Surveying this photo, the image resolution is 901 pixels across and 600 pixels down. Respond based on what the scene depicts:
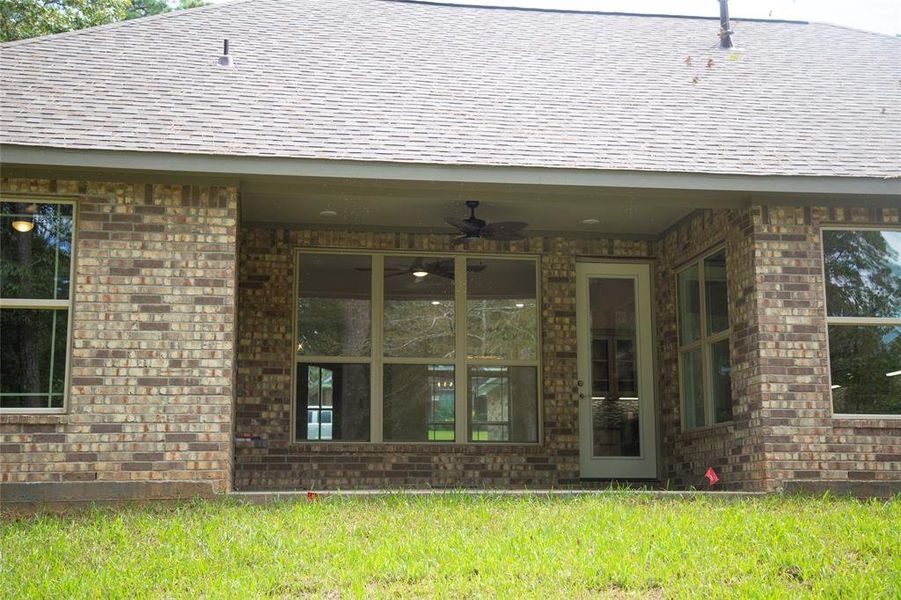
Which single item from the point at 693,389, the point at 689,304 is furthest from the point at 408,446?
the point at 689,304

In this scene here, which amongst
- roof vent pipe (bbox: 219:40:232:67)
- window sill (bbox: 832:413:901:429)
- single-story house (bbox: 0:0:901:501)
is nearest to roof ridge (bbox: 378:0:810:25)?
single-story house (bbox: 0:0:901:501)

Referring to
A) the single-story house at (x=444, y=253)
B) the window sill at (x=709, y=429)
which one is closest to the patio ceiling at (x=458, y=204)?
the single-story house at (x=444, y=253)

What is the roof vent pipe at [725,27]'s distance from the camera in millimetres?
12609

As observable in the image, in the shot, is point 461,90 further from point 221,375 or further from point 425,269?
point 221,375

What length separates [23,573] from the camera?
591 cm

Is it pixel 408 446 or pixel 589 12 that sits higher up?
pixel 589 12

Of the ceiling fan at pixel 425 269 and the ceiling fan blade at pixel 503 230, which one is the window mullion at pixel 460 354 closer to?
the ceiling fan at pixel 425 269

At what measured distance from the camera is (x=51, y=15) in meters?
18.9

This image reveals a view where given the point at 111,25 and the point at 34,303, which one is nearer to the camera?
the point at 34,303

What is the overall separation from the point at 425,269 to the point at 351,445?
209 cm

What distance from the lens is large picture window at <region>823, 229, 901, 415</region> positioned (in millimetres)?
9132

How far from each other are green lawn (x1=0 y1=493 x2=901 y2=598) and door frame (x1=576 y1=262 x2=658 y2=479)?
3666 millimetres

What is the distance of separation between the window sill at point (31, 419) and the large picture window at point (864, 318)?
21.1ft

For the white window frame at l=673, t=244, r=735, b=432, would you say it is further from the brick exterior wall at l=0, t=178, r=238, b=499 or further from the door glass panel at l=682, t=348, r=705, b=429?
the brick exterior wall at l=0, t=178, r=238, b=499
